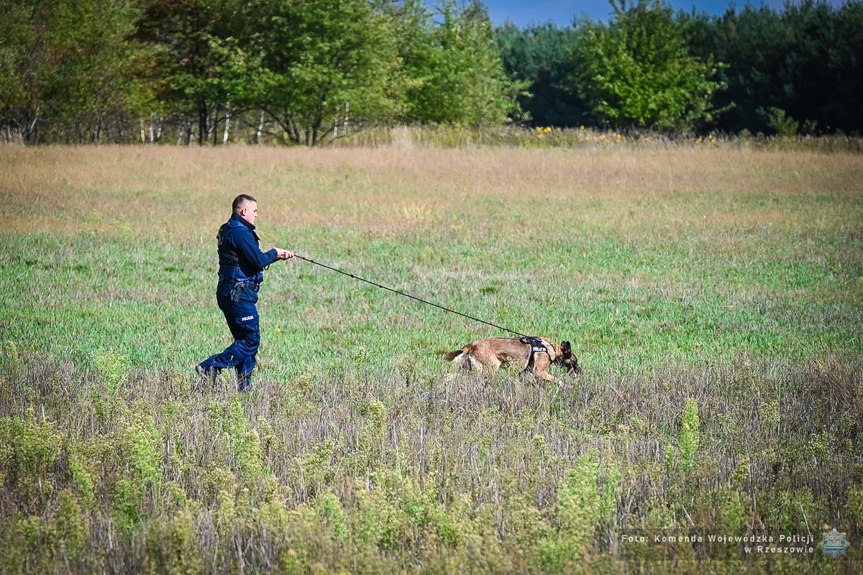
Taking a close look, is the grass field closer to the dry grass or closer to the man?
the man

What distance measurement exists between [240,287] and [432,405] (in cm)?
197

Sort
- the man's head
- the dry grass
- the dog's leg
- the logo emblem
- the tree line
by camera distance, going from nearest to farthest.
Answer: the logo emblem
the man's head
the dog's leg
the dry grass
the tree line

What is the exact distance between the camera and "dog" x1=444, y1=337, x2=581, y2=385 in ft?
29.2

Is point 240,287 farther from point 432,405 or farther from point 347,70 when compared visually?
point 347,70

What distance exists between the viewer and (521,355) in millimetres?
8914

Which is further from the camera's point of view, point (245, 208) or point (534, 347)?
point (534, 347)

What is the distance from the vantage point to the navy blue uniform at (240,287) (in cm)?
856

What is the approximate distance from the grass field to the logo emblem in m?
0.10

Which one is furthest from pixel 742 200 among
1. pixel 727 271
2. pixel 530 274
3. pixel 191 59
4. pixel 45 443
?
pixel 191 59

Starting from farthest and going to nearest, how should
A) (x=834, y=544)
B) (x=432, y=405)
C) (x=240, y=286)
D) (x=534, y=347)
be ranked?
(x=534, y=347), (x=240, y=286), (x=432, y=405), (x=834, y=544)

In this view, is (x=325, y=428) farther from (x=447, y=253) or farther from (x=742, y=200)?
(x=742, y=200)

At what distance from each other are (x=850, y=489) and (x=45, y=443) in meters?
5.05

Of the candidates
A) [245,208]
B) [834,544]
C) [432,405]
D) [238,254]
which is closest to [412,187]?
[245,208]

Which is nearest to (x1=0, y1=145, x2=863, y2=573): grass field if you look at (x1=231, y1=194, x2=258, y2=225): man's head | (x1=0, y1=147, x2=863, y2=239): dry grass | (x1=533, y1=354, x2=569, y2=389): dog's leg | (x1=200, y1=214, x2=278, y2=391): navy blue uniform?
(x1=533, y1=354, x2=569, y2=389): dog's leg
